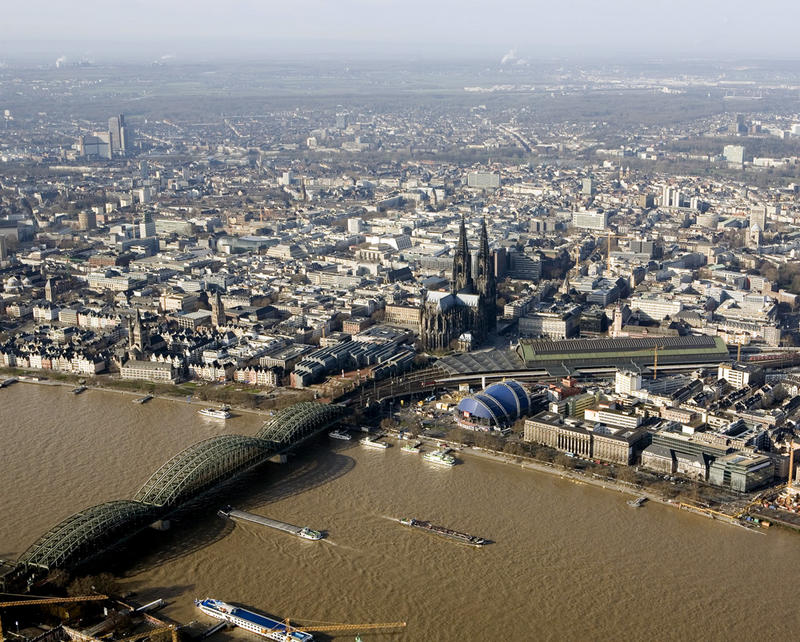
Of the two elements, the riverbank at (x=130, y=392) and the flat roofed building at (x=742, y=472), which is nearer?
the flat roofed building at (x=742, y=472)

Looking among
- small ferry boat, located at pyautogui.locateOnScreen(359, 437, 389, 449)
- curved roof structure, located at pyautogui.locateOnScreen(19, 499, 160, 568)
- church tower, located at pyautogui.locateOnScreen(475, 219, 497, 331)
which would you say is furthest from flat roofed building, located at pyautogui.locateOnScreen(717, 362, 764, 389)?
curved roof structure, located at pyautogui.locateOnScreen(19, 499, 160, 568)

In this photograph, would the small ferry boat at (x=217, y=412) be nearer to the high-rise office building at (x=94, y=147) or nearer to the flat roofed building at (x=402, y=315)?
the flat roofed building at (x=402, y=315)

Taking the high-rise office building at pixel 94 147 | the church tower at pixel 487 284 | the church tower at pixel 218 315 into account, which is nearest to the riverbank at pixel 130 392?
the church tower at pixel 218 315

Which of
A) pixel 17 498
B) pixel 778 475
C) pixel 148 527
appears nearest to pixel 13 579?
pixel 148 527

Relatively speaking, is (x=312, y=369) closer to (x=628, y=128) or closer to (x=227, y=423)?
(x=227, y=423)

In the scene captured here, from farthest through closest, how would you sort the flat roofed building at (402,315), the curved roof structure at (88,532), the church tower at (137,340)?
the flat roofed building at (402,315) → the church tower at (137,340) → the curved roof structure at (88,532)

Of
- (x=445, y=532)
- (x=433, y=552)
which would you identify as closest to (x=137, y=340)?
(x=445, y=532)
